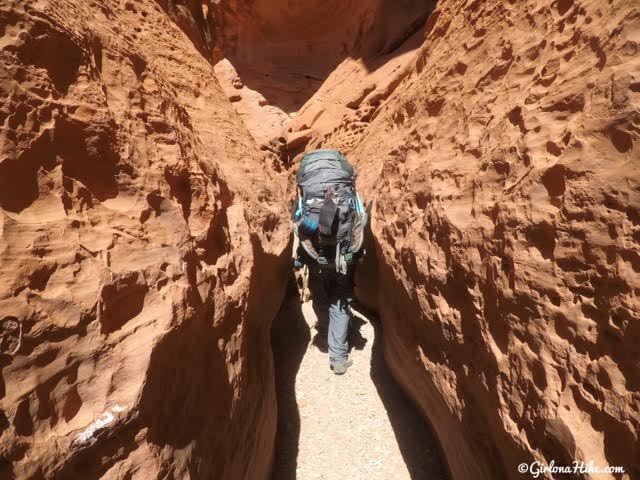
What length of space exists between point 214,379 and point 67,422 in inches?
25.1

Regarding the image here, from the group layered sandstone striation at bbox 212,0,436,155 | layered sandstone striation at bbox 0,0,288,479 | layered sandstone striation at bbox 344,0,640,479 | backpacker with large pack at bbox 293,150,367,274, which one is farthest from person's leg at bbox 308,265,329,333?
layered sandstone striation at bbox 0,0,288,479

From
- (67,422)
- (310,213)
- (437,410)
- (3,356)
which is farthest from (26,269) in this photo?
(310,213)

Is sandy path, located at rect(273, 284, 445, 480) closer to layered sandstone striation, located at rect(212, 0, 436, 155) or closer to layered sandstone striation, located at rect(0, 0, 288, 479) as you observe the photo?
layered sandstone striation, located at rect(0, 0, 288, 479)

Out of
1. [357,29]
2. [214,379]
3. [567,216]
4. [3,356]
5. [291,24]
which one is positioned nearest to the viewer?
[3,356]

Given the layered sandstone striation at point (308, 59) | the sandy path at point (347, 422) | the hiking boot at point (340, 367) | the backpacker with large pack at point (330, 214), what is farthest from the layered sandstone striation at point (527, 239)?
the layered sandstone striation at point (308, 59)

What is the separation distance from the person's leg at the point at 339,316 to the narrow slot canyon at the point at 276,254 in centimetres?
70

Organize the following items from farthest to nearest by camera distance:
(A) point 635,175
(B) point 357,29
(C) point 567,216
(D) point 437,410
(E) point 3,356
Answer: (B) point 357,29
(D) point 437,410
(C) point 567,216
(A) point 635,175
(E) point 3,356

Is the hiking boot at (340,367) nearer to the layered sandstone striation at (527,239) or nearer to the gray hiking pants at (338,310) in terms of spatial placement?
the gray hiking pants at (338,310)

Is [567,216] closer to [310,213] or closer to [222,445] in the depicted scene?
[222,445]

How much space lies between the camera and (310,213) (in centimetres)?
→ 332

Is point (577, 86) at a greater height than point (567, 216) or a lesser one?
greater

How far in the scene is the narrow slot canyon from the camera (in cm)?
104

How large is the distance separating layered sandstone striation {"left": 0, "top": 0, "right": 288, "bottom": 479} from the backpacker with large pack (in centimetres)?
128

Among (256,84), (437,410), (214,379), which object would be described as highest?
(256,84)
